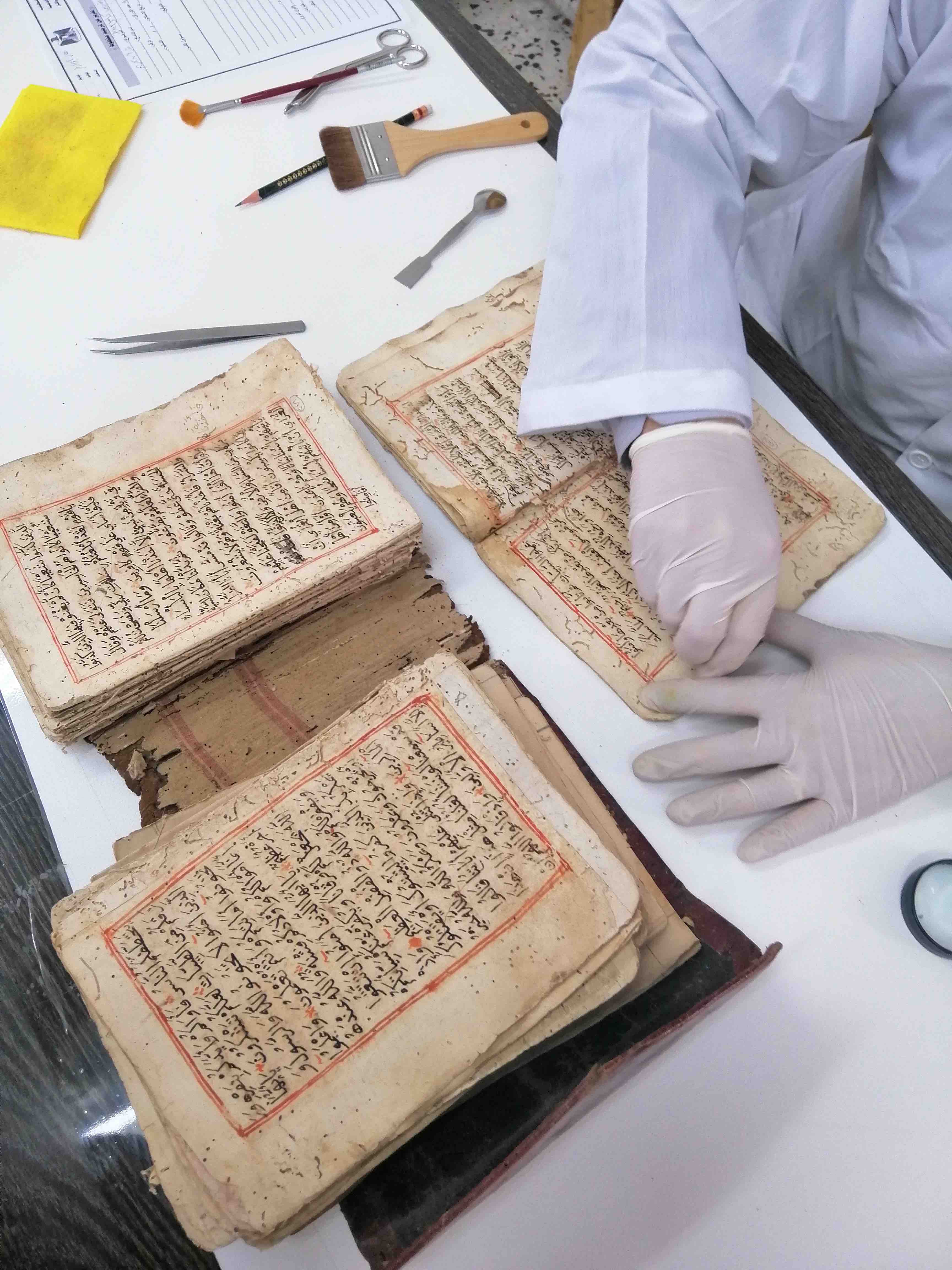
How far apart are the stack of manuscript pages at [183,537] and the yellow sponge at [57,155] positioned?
1.35ft

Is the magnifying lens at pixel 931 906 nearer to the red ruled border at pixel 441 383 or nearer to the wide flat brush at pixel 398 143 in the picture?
the red ruled border at pixel 441 383

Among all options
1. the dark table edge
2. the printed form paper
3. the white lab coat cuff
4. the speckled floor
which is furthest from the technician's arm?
the speckled floor

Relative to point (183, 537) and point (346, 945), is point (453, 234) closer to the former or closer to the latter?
point (183, 537)

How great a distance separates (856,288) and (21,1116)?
118 cm

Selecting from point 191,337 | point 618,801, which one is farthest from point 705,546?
point 191,337

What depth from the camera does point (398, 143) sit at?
0.95 m

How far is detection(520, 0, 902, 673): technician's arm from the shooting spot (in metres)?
0.66

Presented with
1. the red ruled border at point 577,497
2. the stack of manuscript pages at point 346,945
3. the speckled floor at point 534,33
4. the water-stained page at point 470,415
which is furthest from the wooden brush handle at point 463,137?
the speckled floor at point 534,33

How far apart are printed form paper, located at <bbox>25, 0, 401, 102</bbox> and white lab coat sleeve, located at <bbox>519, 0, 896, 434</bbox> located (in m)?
0.50

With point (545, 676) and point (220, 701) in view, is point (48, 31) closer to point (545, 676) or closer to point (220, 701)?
point (220, 701)

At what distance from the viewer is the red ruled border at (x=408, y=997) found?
1.57 ft

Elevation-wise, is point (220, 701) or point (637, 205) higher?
point (637, 205)

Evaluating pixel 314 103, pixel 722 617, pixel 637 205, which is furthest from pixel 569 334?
pixel 314 103

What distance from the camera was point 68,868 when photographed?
597 millimetres
